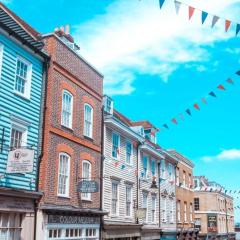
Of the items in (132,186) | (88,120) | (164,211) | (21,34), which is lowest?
(164,211)

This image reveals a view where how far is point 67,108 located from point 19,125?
3.84m

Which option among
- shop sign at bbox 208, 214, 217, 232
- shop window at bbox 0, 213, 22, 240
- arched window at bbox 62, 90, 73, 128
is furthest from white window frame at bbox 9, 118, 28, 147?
shop sign at bbox 208, 214, 217, 232

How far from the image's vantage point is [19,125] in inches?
635

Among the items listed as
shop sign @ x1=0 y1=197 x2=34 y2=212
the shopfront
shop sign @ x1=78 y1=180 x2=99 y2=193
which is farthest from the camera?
shop sign @ x1=78 y1=180 x2=99 y2=193

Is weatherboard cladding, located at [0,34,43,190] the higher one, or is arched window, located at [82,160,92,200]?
weatherboard cladding, located at [0,34,43,190]

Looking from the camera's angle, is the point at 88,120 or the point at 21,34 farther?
the point at 88,120

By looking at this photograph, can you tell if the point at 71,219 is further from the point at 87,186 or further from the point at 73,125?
the point at 73,125

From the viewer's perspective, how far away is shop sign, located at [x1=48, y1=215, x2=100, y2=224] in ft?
57.1

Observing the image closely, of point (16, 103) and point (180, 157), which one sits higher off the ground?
point (180, 157)

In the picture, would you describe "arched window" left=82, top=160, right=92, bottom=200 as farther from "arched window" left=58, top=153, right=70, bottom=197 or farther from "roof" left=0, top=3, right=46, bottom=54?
"roof" left=0, top=3, right=46, bottom=54

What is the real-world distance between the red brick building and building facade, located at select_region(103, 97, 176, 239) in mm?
1335

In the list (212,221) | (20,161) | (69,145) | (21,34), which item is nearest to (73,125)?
(69,145)

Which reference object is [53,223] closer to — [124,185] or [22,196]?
[22,196]

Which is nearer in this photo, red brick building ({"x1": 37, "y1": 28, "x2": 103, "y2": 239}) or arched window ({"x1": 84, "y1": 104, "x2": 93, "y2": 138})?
red brick building ({"x1": 37, "y1": 28, "x2": 103, "y2": 239})
